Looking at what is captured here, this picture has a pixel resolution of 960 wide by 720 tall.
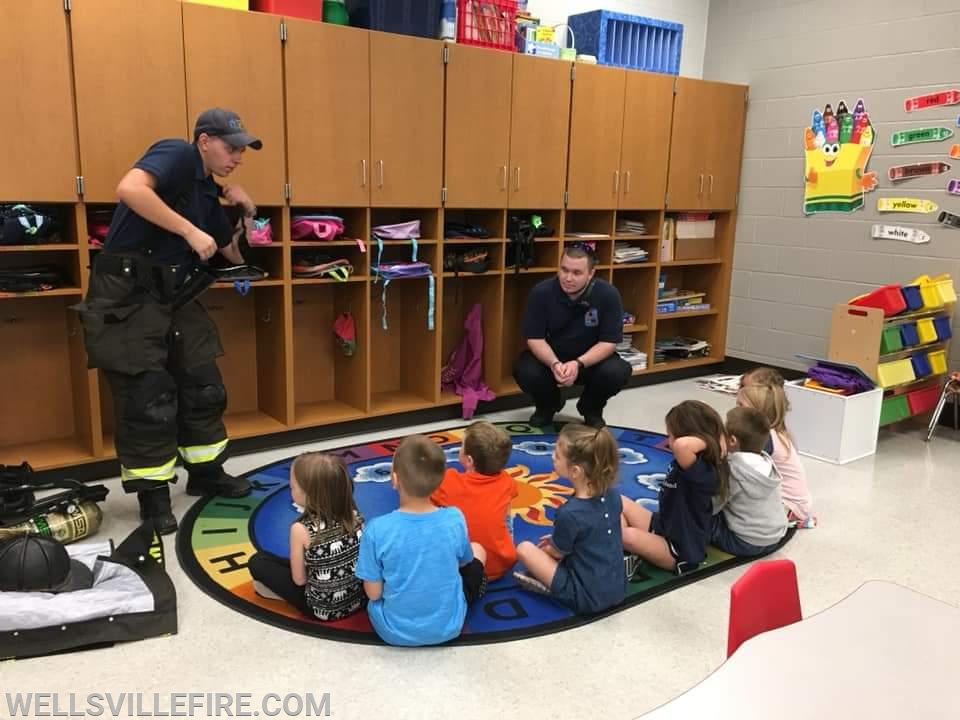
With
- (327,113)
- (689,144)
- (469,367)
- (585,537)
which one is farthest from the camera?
(689,144)

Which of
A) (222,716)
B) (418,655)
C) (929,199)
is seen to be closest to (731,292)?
(929,199)

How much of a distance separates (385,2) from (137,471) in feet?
Result: 8.79

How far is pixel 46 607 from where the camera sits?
2.46 metres

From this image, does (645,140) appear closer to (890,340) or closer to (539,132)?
(539,132)

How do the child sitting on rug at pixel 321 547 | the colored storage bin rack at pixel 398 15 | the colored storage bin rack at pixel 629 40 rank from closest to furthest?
the child sitting on rug at pixel 321 547
the colored storage bin rack at pixel 398 15
the colored storage bin rack at pixel 629 40

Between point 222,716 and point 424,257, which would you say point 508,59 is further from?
point 222,716

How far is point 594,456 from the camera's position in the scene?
2502 millimetres

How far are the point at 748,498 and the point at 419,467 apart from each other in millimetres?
1440

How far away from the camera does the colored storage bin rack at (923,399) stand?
4.86m

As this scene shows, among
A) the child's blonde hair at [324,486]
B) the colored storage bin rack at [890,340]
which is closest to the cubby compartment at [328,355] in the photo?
the child's blonde hair at [324,486]

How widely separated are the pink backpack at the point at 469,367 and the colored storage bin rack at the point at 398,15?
66.0 inches

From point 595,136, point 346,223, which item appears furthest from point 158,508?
point 595,136

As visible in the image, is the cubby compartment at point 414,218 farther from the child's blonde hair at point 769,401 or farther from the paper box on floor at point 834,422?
the paper box on floor at point 834,422

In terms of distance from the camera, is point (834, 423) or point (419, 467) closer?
point (419, 467)
